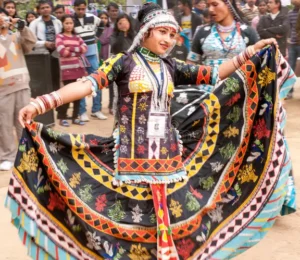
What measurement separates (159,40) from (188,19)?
22.2ft

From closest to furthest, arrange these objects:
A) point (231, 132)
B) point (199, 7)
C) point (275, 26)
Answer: point (231, 132) → point (275, 26) → point (199, 7)

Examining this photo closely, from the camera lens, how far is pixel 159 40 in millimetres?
3373

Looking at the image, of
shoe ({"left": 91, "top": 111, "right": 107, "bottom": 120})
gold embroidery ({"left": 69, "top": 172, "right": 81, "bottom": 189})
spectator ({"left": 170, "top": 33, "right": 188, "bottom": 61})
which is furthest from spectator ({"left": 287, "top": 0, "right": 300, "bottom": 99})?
gold embroidery ({"left": 69, "top": 172, "right": 81, "bottom": 189})

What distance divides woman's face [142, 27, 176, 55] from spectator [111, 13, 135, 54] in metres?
5.30

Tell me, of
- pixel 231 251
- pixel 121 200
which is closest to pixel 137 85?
pixel 121 200

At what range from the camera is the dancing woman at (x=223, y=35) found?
14.6 feet

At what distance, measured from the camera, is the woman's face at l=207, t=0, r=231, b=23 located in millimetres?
4375

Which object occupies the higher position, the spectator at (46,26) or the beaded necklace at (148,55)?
the beaded necklace at (148,55)

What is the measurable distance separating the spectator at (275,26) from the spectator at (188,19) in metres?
1.03

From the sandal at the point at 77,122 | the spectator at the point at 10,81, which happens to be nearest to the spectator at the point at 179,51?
the sandal at the point at 77,122

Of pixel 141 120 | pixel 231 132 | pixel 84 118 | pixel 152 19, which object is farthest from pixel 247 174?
pixel 84 118

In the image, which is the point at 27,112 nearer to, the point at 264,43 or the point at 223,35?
the point at 264,43

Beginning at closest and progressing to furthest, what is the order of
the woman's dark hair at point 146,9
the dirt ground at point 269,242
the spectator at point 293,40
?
1. the woman's dark hair at point 146,9
2. the dirt ground at point 269,242
3. the spectator at point 293,40

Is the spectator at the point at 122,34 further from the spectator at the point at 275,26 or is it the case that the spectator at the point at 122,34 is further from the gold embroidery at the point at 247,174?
the gold embroidery at the point at 247,174
